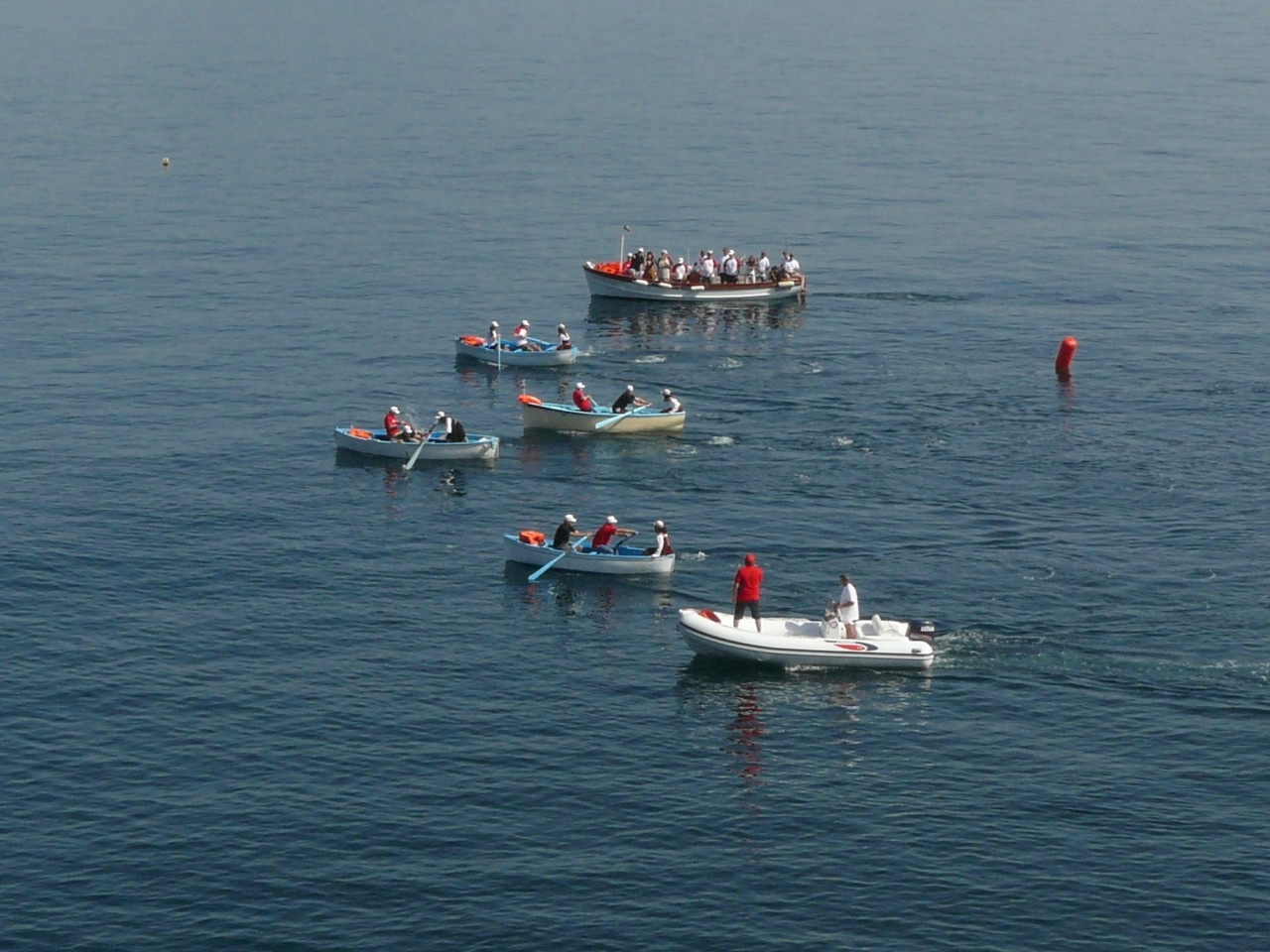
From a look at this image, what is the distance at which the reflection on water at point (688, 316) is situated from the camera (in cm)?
11256

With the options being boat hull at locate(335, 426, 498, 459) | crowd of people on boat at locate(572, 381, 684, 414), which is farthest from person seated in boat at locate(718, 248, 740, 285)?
boat hull at locate(335, 426, 498, 459)

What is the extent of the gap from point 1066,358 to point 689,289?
26869 millimetres

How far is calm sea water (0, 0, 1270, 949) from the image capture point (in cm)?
5078

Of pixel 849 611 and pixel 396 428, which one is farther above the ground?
pixel 396 428

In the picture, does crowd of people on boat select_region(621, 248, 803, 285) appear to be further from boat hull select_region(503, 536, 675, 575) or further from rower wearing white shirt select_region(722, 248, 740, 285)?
boat hull select_region(503, 536, 675, 575)

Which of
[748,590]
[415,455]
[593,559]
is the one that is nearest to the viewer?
[748,590]

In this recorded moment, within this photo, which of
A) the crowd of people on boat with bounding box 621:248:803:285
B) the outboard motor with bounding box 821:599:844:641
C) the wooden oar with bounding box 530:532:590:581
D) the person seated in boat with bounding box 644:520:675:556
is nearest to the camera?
the outboard motor with bounding box 821:599:844:641

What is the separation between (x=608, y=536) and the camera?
7256 cm

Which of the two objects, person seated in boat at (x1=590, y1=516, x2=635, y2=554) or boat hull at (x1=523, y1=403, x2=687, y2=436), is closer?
person seated in boat at (x1=590, y1=516, x2=635, y2=554)

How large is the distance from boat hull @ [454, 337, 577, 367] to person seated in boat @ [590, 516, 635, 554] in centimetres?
3076

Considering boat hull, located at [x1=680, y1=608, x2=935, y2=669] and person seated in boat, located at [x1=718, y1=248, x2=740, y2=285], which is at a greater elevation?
person seated in boat, located at [x1=718, y1=248, x2=740, y2=285]

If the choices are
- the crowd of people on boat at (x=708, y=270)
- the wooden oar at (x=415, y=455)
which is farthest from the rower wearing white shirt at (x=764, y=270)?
the wooden oar at (x=415, y=455)

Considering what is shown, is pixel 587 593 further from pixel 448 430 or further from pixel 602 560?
pixel 448 430

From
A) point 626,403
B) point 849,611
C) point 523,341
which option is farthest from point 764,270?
point 849,611
